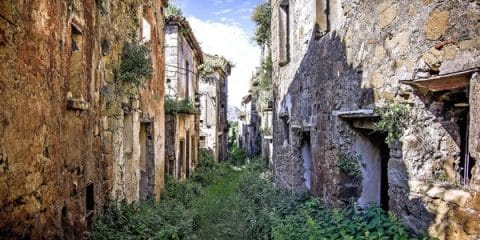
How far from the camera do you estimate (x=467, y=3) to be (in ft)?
10.2

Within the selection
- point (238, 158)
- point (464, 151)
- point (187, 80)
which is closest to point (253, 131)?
point (238, 158)

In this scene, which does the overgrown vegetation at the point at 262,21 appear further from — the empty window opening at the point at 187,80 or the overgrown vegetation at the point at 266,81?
the empty window opening at the point at 187,80

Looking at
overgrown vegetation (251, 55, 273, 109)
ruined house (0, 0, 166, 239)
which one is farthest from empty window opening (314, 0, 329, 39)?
overgrown vegetation (251, 55, 273, 109)

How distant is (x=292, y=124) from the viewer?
8039 mm

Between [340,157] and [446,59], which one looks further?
[340,157]

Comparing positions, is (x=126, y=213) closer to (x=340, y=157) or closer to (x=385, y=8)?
(x=340, y=157)

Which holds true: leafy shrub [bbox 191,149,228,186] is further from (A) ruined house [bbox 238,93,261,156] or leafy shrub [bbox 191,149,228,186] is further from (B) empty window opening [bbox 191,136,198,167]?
(A) ruined house [bbox 238,93,261,156]

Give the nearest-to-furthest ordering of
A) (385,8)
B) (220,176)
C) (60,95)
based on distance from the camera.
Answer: (60,95) < (385,8) < (220,176)

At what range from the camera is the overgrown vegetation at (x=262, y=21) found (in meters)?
13.4

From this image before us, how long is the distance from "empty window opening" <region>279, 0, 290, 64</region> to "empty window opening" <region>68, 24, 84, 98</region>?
505 centimetres

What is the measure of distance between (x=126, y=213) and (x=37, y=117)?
3.20 metres

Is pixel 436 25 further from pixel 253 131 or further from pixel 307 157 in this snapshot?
pixel 253 131

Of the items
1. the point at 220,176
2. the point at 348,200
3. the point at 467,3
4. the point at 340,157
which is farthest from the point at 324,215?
the point at 220,176

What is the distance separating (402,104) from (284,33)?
5345mm
